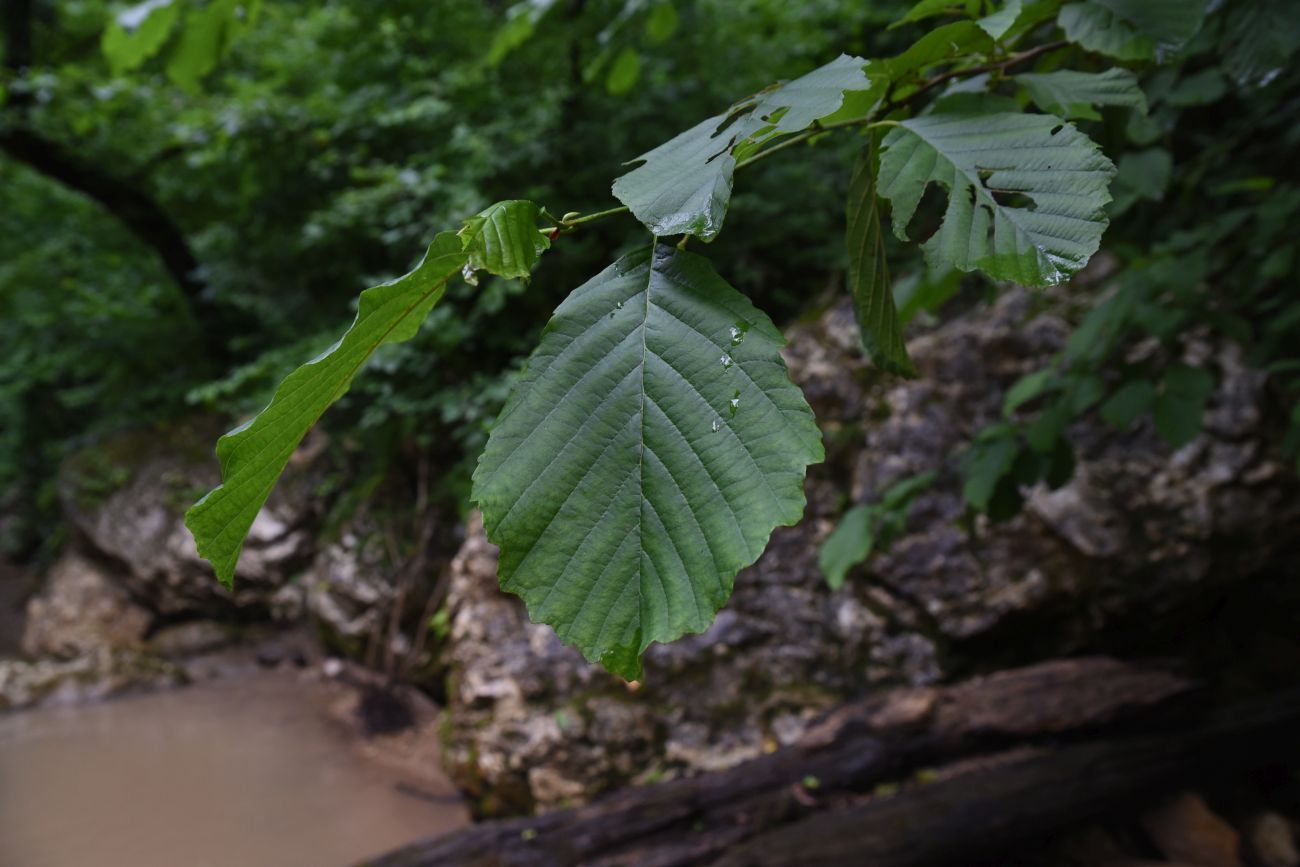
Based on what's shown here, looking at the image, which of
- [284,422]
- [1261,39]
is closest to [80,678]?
[284,422]

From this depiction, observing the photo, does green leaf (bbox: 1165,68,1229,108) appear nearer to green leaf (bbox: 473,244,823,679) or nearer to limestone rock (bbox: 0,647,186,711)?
green leaf (bbox: 473,244,823,679)

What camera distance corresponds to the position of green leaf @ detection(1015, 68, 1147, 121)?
59 cm

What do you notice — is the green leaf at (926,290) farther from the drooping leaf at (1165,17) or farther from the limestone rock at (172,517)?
the limestone rock at (172,517)

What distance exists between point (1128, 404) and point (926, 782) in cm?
120

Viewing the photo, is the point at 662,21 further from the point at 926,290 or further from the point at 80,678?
the point at 80,678

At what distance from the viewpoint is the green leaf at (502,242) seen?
1.36 feet

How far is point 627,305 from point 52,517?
8040 mm

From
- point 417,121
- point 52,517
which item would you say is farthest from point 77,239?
point 417,121

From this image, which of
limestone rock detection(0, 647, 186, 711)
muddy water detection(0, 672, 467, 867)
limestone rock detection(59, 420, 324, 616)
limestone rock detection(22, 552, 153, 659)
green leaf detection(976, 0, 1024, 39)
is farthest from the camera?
limestone rock detection(22, 552, 153, 659)

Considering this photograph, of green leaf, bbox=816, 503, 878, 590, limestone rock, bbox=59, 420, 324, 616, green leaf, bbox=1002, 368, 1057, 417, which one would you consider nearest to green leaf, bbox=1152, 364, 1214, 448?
green leaf, bbox=1002, 368, 1057, 417

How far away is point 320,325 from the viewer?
4.38 metres

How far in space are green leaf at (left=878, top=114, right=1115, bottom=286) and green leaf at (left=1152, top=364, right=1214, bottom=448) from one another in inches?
38.9

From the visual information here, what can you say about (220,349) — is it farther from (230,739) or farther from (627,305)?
Result: (627,305)

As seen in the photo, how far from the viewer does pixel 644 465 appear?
16.2 inches
